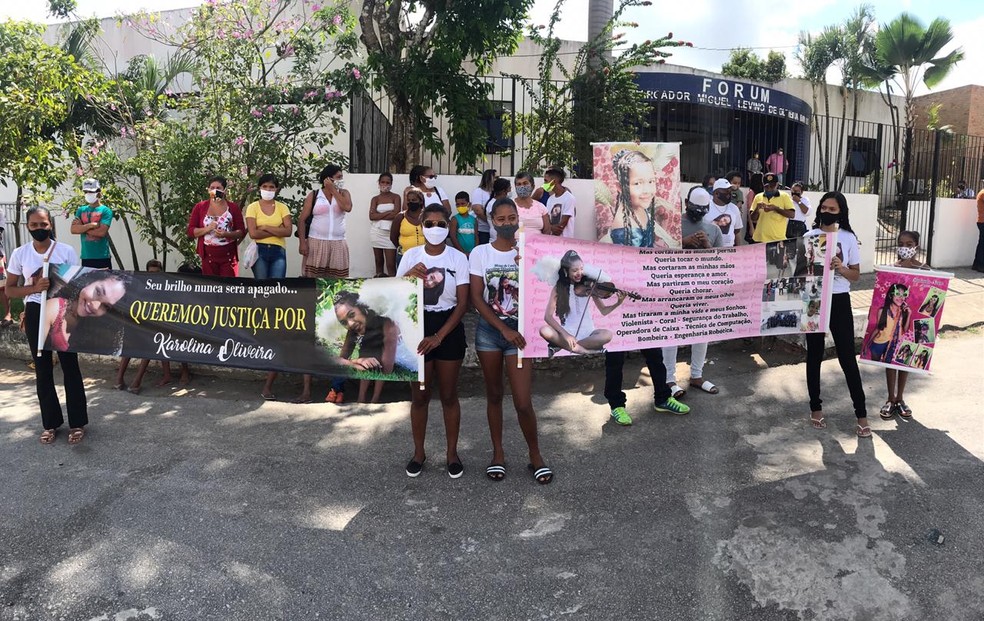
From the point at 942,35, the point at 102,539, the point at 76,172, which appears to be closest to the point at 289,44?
the point at 76,172

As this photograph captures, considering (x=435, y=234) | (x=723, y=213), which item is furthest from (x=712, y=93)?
(x=435, y=234)

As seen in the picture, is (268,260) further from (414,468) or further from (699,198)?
(699,198)

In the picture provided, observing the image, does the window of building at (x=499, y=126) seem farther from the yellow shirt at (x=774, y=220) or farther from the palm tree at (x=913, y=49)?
the palm tree at (x=913, y=49)

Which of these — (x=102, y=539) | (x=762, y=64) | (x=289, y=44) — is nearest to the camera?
(x=102, y=539)

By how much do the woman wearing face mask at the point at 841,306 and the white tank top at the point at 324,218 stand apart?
4.62 metres

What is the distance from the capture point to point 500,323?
457 centimetres

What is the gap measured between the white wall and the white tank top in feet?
36.1

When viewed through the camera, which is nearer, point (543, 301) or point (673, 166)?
point (543, 301)

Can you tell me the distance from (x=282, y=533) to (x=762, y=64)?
97.8 feet

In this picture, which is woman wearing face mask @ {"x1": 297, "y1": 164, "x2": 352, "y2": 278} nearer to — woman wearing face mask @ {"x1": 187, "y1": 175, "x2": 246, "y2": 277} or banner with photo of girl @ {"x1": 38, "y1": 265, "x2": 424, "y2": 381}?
woman wearing face mask @ {"x1": 187, "y1": 175, "x2": 246, "y2": 277}

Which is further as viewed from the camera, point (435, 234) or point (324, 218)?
point (324, 218)

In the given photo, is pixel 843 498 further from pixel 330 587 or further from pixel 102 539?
pixel 102 539

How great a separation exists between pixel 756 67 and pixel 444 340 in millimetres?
28202

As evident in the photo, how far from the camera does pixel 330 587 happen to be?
3465 mm
